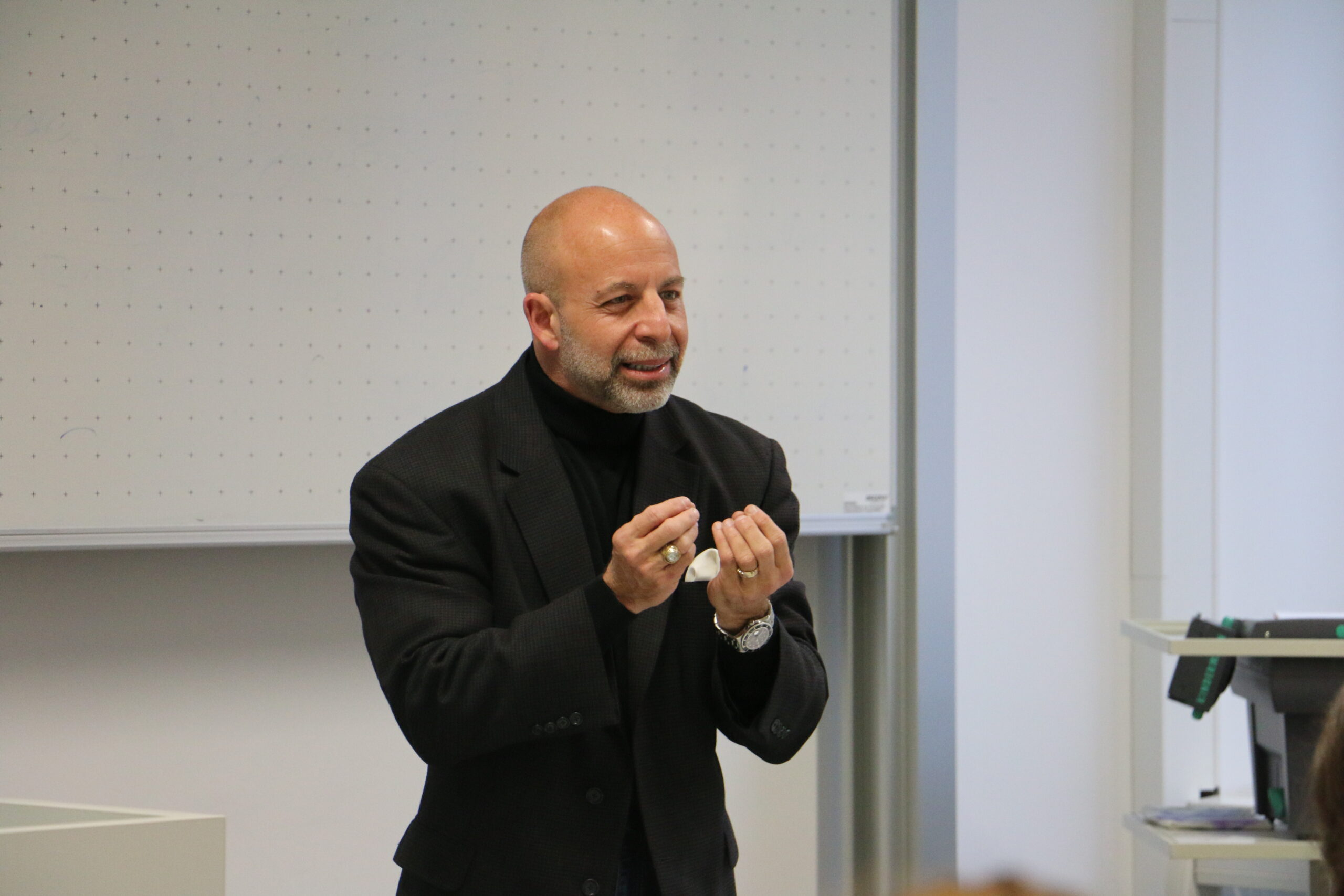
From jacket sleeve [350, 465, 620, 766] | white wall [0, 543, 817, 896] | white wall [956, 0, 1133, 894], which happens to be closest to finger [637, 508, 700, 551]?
jacket sleeve [350, 465, 620, 766]

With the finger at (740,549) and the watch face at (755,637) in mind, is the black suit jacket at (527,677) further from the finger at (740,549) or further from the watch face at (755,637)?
the finger at (740,549)

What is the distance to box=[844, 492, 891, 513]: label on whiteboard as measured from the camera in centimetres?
273

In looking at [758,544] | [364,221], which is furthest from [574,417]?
[364,221]

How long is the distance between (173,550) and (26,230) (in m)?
0.70

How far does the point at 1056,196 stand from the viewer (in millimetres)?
2977

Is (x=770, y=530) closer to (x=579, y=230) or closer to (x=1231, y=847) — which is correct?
(x=579, y=230)

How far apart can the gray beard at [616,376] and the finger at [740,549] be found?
211 mm

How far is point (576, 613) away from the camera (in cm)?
142

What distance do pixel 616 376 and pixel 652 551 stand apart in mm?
268

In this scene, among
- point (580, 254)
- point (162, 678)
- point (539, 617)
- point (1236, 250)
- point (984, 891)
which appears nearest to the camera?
point (984, 891)

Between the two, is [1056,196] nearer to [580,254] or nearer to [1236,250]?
[1236,250]

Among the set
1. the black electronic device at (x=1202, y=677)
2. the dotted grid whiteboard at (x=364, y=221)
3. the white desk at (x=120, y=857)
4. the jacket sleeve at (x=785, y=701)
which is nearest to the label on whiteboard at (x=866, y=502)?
the dotted grid whiteboard at (x=364, y=221)

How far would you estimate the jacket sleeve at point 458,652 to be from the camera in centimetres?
140

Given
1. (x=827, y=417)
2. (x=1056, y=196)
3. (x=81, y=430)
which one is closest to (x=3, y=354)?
(x=81, y=430)
